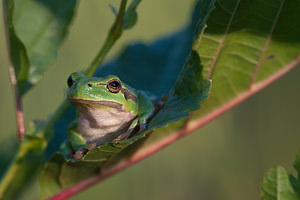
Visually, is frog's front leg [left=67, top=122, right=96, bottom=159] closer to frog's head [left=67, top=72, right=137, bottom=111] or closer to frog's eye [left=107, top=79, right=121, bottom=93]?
frog's head [left=67, top=72, right=137, bottom=111]

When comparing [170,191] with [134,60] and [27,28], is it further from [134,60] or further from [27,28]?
[27,28]

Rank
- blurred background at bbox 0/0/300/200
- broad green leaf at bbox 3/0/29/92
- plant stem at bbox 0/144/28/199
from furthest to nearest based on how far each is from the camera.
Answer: blurred background at bbox 0/0/300/200, plant stem at bbox 0/144/28/199, broad green leaf at bbox 3/0/29/92

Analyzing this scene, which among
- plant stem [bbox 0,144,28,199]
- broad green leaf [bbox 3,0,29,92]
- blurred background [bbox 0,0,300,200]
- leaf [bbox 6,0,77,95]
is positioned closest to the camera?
broad green leaf [bbox 3,0,29,92]

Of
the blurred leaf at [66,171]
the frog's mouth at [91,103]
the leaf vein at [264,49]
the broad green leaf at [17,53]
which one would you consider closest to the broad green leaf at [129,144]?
the blurred leaf at [66,171]

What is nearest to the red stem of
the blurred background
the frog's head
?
the frog's head

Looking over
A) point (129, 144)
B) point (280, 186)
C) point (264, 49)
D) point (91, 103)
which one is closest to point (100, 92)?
point (91, 103)

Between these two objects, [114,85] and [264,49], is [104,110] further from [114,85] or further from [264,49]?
[264,49]

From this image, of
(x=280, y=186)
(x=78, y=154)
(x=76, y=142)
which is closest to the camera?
(x=280, y=186)
